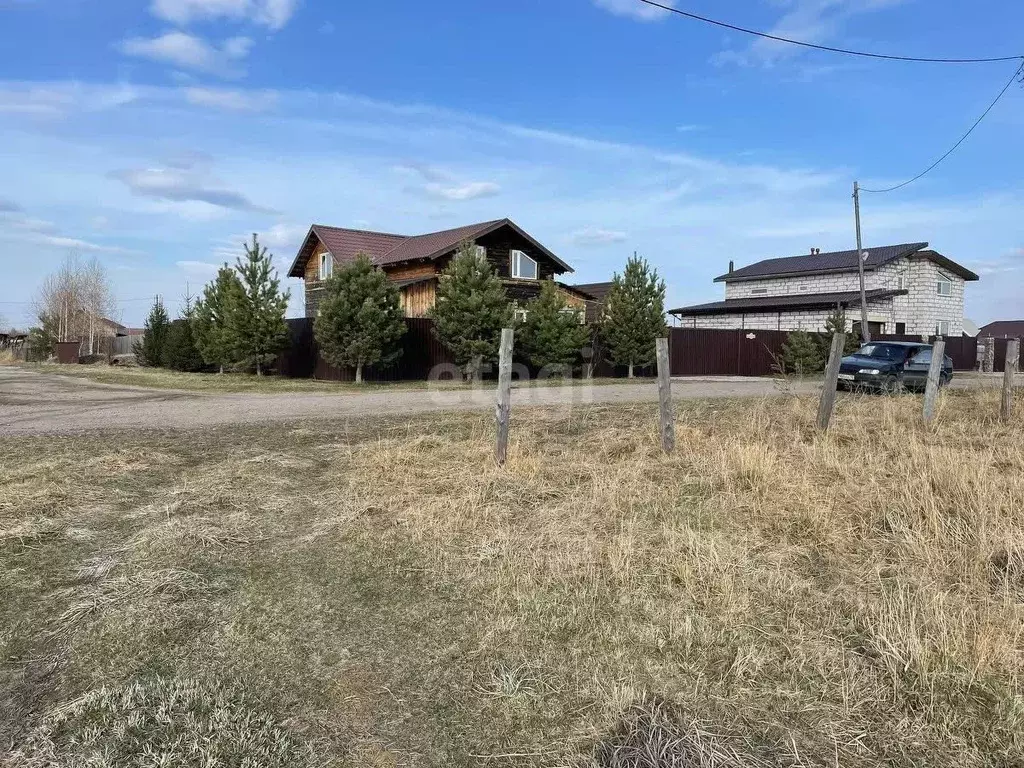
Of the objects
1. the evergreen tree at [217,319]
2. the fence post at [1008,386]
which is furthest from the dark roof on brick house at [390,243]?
the fence post at [1008,386]

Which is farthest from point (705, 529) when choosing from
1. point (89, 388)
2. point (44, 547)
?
point (89, 388)

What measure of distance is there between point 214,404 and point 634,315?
13553 mm

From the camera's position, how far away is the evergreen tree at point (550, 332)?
2089 centimetres

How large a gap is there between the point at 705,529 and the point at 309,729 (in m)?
2.79

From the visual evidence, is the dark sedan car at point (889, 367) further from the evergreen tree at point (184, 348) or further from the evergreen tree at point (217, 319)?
the evergreen tree at point (184, 348)

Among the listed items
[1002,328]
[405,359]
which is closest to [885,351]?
[405,359]

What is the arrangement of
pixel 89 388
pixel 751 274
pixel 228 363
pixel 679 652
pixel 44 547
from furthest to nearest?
pixel 751 274 → pixel 228 363 → pixel 89 388 → pixel 44 547 → pixel 679 652

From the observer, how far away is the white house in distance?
35.3m

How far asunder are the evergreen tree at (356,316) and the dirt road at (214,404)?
2.43 meters

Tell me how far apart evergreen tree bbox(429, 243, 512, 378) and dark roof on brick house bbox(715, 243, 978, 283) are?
82.8 feet

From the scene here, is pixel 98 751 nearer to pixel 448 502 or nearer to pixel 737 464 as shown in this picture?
pixel 448 502

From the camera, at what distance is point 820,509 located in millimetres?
4473

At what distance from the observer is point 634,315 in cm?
2222

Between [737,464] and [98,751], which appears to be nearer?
[98,751]
